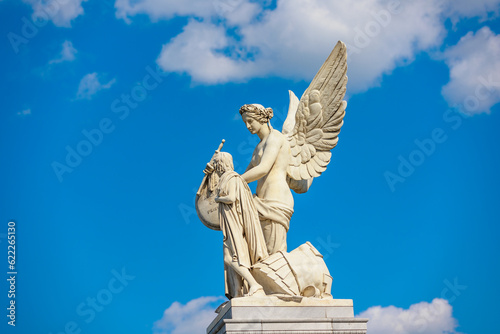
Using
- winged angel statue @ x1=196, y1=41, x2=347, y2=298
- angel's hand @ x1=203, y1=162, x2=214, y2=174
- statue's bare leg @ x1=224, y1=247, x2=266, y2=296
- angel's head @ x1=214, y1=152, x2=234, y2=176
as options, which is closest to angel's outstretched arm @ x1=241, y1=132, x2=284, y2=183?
winged angel statue @ x1=196, y1=41, x2=347, y2=298

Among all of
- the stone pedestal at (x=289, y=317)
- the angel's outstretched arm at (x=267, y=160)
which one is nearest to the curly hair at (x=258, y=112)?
the angel's outstretched arm at (x=267, y=160)

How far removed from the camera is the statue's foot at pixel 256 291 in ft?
32.3

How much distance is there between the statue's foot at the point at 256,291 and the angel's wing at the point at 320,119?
2.57 m

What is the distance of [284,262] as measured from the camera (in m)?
10.2

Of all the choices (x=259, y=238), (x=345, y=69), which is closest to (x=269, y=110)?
(x=345, y=69)

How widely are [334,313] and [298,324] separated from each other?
0.61 meters

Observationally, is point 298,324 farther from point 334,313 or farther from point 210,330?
point 210,330

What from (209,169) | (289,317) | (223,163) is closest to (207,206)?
(209,169)

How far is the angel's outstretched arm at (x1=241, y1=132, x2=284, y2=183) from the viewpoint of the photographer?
1105 cm

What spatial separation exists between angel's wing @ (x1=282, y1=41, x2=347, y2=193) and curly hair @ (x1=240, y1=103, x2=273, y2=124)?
663mm

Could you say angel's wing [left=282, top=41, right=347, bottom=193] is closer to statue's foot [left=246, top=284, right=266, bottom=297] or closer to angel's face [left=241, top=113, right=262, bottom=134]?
angel's face [left=241, top=113, right=262, bottom=134]

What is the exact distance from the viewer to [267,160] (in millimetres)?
11164

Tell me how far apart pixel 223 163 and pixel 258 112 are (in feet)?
3.75

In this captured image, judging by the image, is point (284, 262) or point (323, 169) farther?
point (323, 169)
